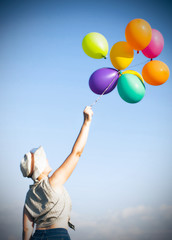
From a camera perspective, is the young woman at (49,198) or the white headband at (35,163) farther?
the white headband at (35,163)

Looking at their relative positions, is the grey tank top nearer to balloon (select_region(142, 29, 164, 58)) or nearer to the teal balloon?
the teal balloon

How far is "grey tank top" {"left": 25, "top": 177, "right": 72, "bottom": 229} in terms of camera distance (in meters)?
1.40

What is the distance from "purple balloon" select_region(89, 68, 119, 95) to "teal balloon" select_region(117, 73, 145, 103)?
141 mm

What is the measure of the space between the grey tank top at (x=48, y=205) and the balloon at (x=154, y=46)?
8.67 ft

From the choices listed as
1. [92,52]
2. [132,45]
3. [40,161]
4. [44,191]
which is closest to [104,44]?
[92,52]

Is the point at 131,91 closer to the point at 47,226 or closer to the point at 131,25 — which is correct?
the point at 131,25

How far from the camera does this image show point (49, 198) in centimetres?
140

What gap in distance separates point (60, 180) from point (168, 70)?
2700 millimetres

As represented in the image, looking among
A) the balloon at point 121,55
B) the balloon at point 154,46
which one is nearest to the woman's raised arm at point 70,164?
the balloon at point 121,55

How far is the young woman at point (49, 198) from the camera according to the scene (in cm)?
139

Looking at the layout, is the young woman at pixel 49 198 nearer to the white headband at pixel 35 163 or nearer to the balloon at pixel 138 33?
the white headband at pixel 35 163

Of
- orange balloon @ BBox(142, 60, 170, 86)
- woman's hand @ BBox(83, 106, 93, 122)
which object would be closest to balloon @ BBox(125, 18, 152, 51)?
orange balloon @ BBox(142, 60, 170, 86)

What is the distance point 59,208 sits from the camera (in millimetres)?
1405

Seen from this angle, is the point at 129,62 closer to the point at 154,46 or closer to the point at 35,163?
the point at 154,46
